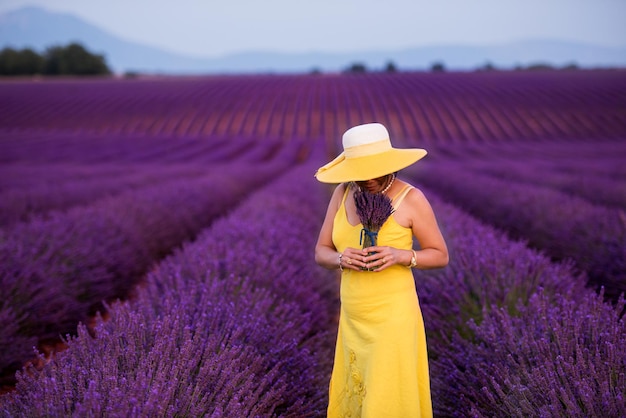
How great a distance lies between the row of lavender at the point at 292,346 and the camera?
1.49 meters

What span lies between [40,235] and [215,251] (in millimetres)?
1924

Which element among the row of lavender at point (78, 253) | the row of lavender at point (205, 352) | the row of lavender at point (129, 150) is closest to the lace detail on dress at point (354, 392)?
the row of lavender at point (205, 352)

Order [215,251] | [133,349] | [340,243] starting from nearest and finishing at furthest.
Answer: [133,349] < [340,243] < [215,251]

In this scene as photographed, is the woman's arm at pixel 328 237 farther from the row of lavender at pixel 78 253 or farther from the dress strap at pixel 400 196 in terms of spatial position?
the row of lavender at pixel 78 253

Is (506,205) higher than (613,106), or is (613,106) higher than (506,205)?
(613,106)

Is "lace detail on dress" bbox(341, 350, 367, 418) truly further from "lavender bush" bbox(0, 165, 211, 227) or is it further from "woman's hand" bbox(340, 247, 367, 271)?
"lavender bush" bbox(0, 165, 211, 227)

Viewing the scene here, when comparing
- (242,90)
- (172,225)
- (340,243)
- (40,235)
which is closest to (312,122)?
(242,90)

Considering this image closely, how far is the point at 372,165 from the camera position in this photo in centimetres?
169

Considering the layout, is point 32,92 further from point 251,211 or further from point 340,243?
point 340,243

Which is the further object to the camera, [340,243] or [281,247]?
[281,247]

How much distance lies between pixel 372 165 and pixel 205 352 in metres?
0.88

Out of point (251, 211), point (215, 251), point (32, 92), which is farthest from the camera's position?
point (32, 92)

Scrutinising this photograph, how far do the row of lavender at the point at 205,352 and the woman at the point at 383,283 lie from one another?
1.06 ft

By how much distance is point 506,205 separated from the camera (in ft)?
19.5
